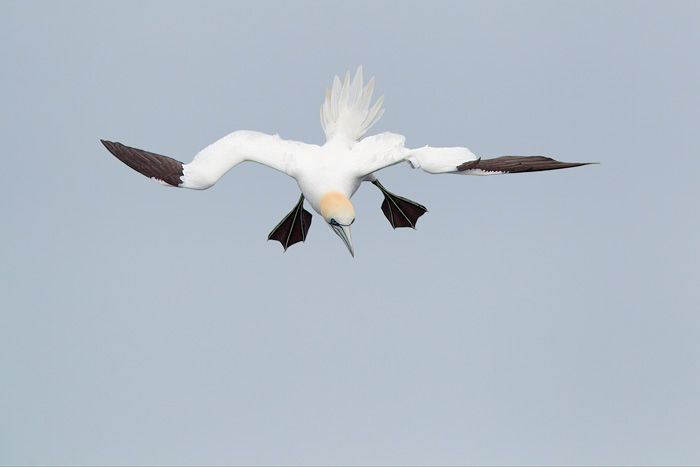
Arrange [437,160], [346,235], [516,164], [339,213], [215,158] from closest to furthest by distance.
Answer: [339,213]
[346,235]
[516,164]
[437,160]
[215,158]

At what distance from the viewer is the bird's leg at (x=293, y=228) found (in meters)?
14.9

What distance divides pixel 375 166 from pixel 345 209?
0.72 metres

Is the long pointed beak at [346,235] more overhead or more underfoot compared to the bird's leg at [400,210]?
more underfoot

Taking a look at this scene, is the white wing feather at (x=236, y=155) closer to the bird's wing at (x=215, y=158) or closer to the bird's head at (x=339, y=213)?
the bird's wing at (x=215, y=158)

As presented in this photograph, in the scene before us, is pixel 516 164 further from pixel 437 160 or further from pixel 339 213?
pixel 339 213

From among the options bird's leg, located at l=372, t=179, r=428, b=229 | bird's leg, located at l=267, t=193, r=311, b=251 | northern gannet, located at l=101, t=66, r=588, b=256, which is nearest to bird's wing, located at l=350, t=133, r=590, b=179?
northern gannet, located at l=101, t=66, r=588, b=256

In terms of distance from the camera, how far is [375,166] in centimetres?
1337

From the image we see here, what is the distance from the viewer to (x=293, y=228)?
15117 millimetres

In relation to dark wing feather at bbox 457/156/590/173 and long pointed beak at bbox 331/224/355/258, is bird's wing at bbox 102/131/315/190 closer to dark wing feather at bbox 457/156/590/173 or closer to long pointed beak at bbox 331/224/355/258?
long pointed beak at bbox 331/224/355/258


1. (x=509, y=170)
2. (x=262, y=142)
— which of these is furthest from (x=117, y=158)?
(x=509, y=170)

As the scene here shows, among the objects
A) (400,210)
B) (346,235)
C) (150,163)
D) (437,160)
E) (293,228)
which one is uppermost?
(437,160)

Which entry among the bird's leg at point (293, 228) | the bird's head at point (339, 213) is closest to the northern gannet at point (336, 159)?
the bird's head at point (339, 213)

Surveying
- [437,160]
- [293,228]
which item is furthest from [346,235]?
[293,228]

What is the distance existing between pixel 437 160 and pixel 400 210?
5.75 feet
